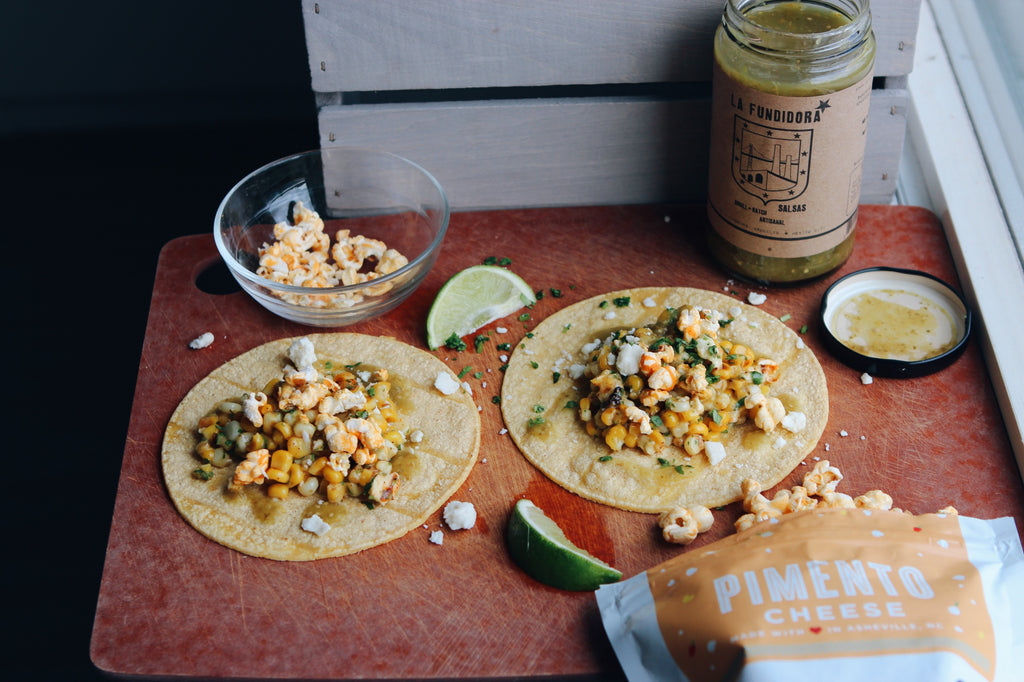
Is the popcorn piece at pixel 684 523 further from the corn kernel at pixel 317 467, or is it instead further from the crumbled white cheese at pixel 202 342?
the crumbled white cheese at pixel 202 342

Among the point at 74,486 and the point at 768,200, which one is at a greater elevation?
the point at 768,200

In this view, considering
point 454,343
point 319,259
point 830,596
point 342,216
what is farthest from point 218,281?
point 830,596

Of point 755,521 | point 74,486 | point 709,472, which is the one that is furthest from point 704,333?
point 74,486

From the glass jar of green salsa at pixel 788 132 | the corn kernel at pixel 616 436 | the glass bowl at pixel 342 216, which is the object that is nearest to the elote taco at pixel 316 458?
the glass bowl at pixel 342 216

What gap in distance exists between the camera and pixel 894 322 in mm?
1946

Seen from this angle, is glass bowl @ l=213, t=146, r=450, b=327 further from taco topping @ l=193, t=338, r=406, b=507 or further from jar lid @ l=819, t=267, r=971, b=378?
jar lid @ l=819, t=267, r=971, b=378

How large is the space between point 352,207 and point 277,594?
95 centimetres

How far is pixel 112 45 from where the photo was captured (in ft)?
12.2

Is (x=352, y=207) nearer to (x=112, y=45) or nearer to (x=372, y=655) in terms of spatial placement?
(x=372, y=655)

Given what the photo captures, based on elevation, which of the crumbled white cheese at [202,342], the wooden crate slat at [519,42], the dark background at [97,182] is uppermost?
the wooden crate slat at [519,42]

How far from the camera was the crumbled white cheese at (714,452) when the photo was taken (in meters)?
1.74

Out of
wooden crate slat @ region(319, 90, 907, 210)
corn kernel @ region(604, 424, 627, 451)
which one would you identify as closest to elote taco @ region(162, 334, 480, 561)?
corn kernel @ region(604, 424, 627, 451)

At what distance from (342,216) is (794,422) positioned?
1107mm

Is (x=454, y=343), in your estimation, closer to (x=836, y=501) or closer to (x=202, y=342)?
(x=202, y=342)
